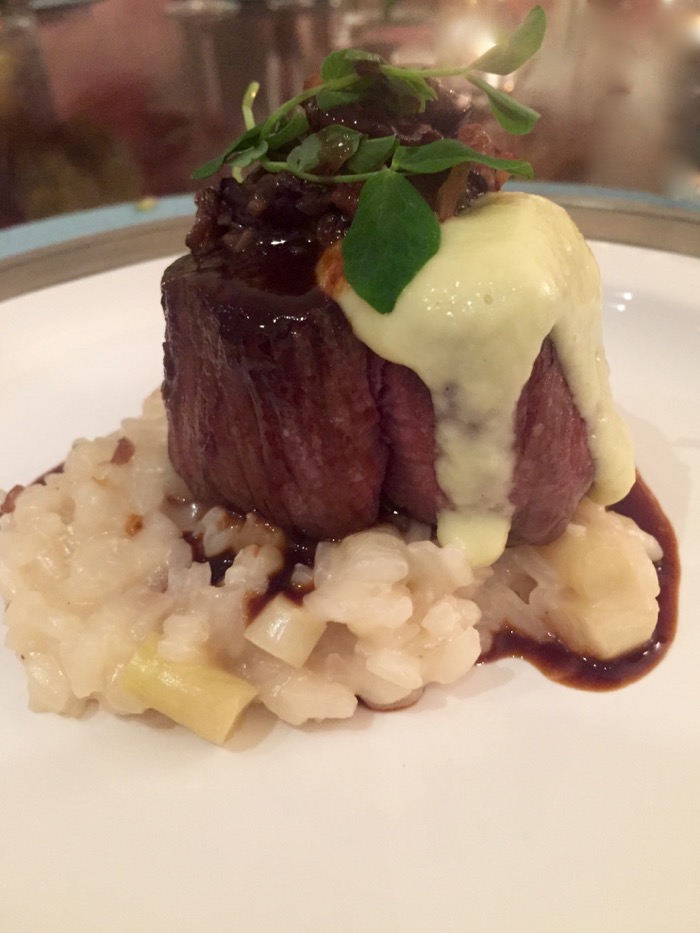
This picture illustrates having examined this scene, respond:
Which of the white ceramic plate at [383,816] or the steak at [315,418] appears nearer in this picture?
the white ceramic plate at [383,816]

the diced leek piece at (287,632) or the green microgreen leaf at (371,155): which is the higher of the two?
the green microgreen leaf at (371,155)

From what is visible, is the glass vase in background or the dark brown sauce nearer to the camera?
the dark brown sauce

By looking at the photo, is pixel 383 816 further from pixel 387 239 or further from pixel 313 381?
pixel 387 239

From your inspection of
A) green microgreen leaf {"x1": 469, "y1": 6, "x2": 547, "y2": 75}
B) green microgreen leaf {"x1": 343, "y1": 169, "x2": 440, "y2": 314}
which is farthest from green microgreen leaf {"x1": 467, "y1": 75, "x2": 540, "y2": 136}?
green microgreen leaf {"x1": 343, "y1": 169, "x2": 440, "y2": 314}

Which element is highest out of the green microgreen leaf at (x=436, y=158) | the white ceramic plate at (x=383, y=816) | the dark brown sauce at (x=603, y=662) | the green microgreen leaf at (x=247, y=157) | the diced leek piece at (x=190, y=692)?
the green microgreen leaf at (x=436, y=158)

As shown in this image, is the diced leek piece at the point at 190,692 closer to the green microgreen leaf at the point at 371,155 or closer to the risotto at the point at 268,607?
the risotto at the point at 268,607

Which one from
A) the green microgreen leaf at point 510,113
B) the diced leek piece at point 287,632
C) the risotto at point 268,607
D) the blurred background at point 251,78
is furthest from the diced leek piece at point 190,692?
the blurred background at point 251,78

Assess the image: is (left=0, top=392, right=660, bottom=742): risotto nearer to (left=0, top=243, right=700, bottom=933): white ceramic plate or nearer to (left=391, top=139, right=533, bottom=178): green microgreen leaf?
(left=0, top=243, right=700, bottom=933): white ceramic plate
